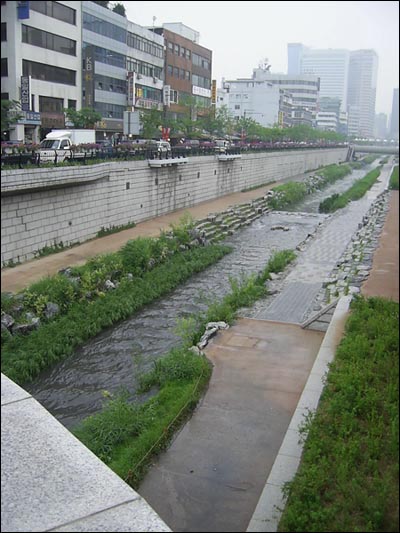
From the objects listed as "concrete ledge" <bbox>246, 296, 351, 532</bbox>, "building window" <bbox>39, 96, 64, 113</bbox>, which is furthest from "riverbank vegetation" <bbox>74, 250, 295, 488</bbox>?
"building window" <bbox>39, 96, 64, 113</bbox>

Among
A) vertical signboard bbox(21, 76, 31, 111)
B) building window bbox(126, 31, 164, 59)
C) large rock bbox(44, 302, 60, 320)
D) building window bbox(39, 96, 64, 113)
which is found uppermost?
building window bbox(126, 31, 164, 59)

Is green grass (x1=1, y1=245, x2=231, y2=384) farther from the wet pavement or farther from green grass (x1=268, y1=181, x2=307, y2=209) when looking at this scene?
green grass (x1=268, y1=181, x2=307, y2=209)

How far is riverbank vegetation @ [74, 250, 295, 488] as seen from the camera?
226 inches

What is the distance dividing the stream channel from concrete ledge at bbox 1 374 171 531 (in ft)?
11.8

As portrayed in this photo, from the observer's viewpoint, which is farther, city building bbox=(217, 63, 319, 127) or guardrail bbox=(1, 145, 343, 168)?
city building bbox=(217, 63, 319, 127)

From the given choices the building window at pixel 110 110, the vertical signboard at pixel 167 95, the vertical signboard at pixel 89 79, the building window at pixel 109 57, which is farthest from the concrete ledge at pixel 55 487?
the vertical signboard at pixel 167 95

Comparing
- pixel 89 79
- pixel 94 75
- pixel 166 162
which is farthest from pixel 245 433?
pixel 94 75

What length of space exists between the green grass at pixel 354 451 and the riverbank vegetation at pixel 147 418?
173 cm

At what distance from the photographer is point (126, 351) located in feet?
34.4

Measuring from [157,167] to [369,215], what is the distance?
11.8m

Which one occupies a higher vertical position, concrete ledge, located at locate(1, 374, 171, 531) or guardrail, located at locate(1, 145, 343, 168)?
guardrail, located at locate(1, 145, 343, 168)

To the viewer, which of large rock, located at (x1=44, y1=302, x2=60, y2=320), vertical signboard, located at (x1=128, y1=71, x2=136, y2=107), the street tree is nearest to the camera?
the street tree

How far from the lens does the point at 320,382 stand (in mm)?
6574

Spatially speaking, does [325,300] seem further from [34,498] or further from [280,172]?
[280,172]
